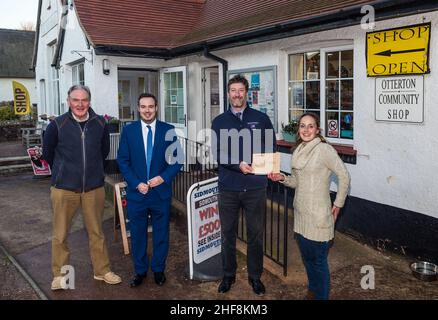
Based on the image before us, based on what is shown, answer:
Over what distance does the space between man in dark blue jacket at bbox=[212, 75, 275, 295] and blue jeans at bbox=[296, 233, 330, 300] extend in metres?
0.49

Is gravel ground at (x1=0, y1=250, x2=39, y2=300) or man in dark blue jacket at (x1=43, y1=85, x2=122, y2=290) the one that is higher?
man in dark blue jacket at (x1=43, y1=85, x2=122, y2=290)

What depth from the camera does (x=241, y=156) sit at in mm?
4082

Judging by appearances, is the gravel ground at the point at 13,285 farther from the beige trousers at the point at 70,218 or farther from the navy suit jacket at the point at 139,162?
the navy suit jacket at the point at 139,162

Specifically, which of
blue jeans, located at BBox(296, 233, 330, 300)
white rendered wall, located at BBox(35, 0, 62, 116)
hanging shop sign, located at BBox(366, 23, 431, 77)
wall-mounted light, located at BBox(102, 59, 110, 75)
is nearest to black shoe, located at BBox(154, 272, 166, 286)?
blue jeans, located at BBox(296, 233, 330, 300)

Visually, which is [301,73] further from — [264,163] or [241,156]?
[264,163]

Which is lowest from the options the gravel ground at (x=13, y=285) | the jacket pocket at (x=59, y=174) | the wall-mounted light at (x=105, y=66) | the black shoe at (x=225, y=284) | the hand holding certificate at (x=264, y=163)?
the gravel ground at (x=13, y=285)

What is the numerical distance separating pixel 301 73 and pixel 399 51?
1974 mm

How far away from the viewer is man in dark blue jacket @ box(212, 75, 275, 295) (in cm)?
401

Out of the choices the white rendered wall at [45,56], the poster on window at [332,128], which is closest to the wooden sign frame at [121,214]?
the poster on window at [332,128]

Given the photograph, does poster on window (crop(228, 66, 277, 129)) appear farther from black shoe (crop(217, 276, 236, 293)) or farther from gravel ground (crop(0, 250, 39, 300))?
gravel ground (crop(0, 250, 39, 300))

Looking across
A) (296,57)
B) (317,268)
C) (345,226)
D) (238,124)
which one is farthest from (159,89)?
(317,268)

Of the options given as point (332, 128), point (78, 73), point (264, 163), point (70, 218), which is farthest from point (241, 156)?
point (78, 73)

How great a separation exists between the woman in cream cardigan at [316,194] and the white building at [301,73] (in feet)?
5.92

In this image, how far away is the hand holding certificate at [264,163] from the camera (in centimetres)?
385
